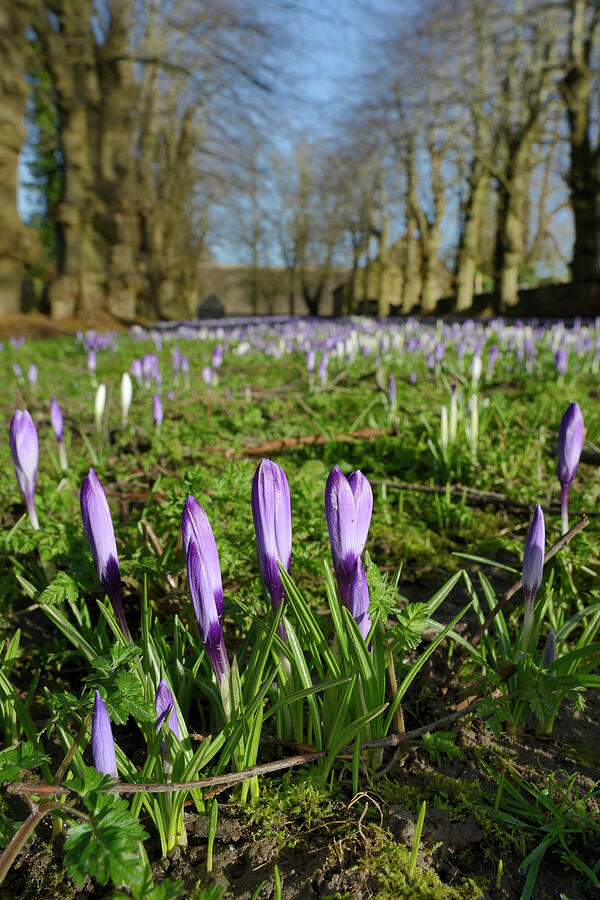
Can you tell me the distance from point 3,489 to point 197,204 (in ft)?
149

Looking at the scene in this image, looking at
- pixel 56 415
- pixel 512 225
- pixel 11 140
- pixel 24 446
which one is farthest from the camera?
pixel 512 225

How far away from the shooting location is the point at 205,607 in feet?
3.47

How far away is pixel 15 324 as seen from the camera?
1230 centimetres

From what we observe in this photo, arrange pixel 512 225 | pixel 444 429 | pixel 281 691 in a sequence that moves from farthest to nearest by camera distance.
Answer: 1. pixel 512 225
2. pixel 444 429
3. pixel 281 691

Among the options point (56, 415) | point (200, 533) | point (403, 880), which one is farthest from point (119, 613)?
point (56, 415)

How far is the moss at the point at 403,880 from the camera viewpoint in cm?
Result: 97

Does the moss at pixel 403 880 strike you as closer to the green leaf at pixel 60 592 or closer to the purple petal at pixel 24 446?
the green leaf at pixel 60 592

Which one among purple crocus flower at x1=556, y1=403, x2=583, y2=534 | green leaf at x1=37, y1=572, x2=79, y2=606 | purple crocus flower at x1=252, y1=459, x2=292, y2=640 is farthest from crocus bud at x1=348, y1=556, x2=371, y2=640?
purple crocus flower at x1=556, y1=403, x2=583, y2=534

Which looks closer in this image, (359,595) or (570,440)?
(359,595)

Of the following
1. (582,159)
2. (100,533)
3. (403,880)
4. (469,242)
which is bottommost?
(403,880)

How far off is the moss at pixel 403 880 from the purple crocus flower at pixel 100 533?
66 centimetres

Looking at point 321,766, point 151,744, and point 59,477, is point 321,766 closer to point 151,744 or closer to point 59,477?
point 151,744

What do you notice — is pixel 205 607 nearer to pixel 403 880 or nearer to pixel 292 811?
pixel 292 811

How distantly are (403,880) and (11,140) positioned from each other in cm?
1411
